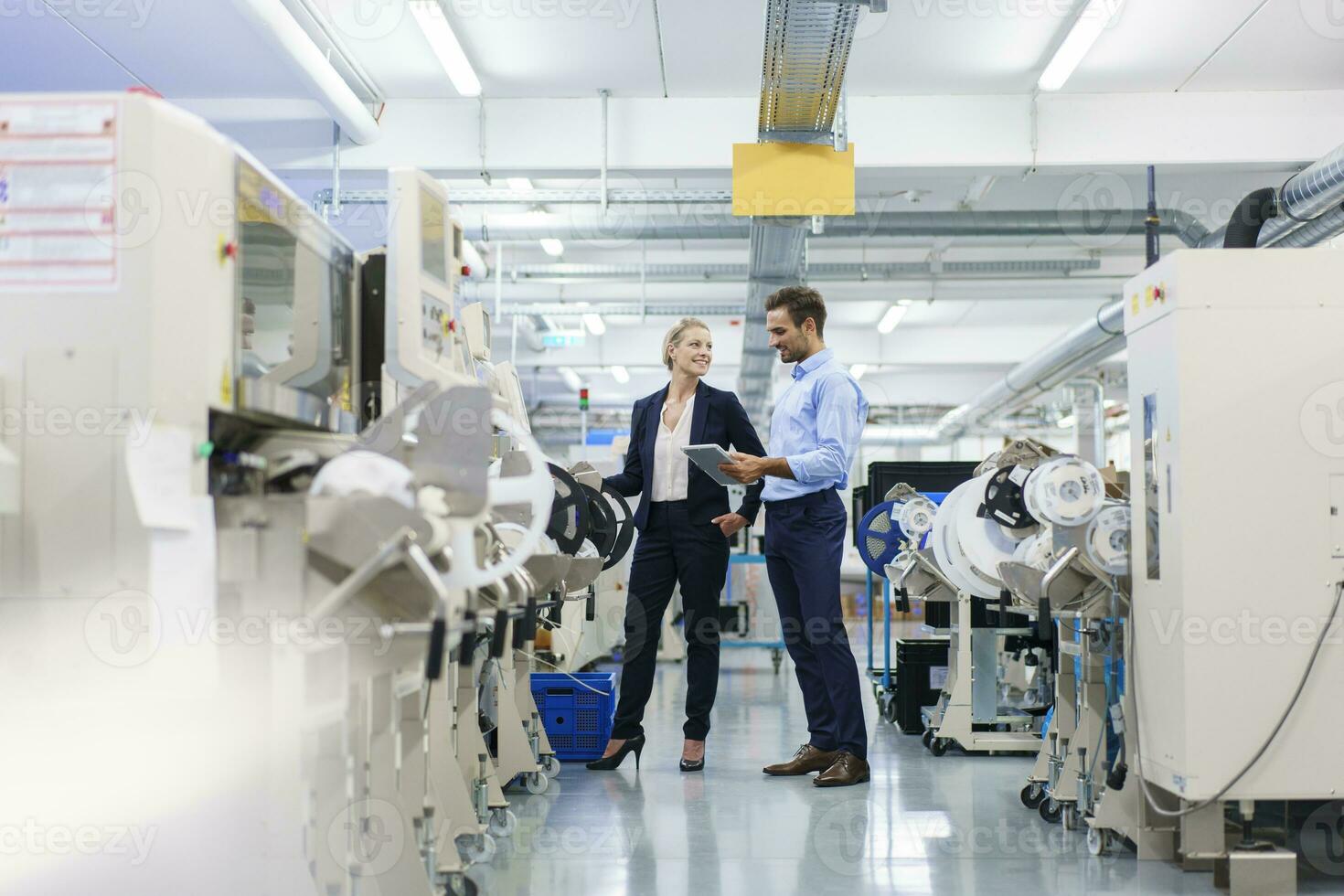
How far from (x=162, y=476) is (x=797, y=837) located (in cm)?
214

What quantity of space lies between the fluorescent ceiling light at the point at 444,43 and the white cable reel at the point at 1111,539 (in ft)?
9.71

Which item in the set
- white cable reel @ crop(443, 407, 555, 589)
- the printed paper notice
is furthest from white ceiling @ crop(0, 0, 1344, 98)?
the printed paper notice

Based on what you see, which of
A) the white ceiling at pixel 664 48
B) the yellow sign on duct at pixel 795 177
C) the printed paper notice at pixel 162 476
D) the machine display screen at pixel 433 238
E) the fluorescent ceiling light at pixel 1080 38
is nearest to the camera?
the printed paper notice at pixel 162 476

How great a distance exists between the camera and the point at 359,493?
1.83 meters

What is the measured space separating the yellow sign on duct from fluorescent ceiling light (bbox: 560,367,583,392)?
758 cm

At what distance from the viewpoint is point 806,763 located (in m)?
4.07

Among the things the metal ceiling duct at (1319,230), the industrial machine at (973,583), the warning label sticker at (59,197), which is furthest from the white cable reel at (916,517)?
the warning label sticker at (59,197)

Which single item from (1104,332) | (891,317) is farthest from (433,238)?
(891,317)

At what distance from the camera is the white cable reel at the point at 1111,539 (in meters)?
3.10

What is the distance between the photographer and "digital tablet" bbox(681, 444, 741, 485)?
3.63m

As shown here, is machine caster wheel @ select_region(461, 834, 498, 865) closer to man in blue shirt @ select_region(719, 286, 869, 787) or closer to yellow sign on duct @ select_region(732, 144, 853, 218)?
man in blue shirt @ select_region(719, 286, 869, 787)

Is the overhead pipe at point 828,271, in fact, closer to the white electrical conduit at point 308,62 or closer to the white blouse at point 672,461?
the white electrical conduit at point 308,62

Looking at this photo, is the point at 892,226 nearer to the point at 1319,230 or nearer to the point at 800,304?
the point at 1319,230

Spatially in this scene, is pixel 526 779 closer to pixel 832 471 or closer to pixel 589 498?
pixel 589 498
